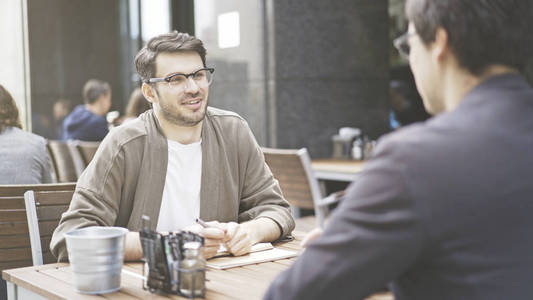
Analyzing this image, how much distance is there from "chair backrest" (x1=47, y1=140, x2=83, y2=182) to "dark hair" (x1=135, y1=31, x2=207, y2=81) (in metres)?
3.06

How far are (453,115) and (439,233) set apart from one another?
0.20 meters

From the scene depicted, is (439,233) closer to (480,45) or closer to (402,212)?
(402,212)

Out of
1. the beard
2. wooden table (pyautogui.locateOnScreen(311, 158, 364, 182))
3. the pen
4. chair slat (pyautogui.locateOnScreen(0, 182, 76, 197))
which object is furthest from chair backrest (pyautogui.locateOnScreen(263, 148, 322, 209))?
the pen

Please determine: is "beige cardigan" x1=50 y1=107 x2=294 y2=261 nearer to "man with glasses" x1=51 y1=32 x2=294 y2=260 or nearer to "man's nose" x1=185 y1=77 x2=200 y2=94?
"man with glasses" x1=51 y1=32 x2=294 y2=260

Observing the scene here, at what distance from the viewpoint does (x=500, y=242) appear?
100 centimetres

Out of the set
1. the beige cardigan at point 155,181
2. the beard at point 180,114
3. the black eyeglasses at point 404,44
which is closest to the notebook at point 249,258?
the beige cardigan at point 155,181

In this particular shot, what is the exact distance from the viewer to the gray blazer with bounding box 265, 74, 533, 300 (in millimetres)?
940

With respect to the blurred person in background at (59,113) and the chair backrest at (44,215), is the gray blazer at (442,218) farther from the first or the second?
the blurred person in background at (59,113)

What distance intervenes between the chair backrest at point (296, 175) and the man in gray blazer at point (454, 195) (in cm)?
255

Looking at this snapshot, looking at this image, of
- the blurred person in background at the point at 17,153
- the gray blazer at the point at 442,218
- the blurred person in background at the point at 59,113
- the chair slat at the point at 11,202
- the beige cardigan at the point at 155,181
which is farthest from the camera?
the blurred person in background at the point at 59,113

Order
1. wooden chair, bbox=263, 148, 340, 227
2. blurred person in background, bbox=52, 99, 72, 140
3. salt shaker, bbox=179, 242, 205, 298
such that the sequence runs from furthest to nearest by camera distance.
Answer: blurred person in background, bbox=52, 99, 72, 140
wooden chair, bbox=263, 148, 340, 227
salt shaker, bbox=179, 242, 205, 298

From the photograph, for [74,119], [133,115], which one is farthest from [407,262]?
[74,119]

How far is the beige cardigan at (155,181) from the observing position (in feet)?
6.56

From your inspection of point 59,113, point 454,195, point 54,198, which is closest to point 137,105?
point 59,113
